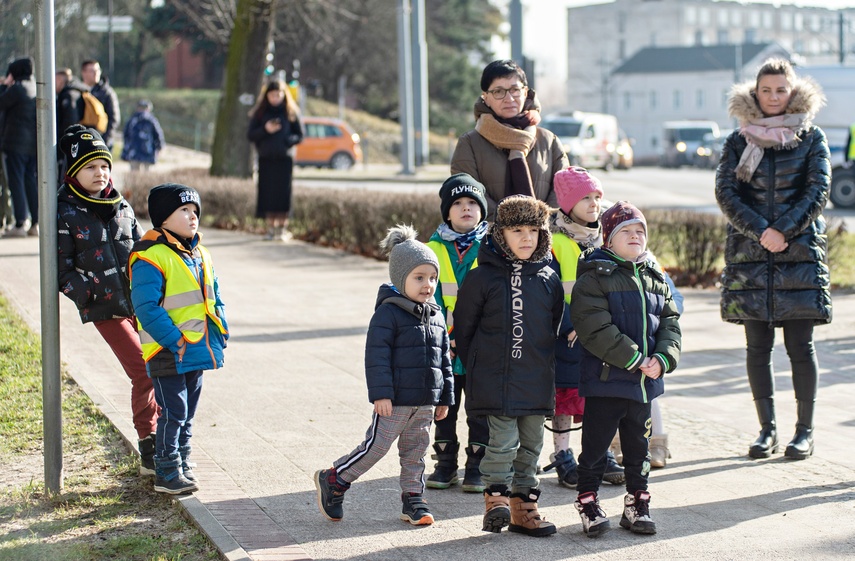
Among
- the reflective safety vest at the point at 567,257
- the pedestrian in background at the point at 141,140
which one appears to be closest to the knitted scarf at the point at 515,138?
the reflective safety vest at the point at 567,257

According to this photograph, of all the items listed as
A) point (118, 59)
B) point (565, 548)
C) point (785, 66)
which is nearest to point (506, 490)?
point (565, 548)

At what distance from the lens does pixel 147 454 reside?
5.73 meters

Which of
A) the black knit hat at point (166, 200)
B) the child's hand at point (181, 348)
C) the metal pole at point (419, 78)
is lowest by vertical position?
the child's hand at point (181, 348)

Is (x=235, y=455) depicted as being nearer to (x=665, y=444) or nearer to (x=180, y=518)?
(x=180, y=518)

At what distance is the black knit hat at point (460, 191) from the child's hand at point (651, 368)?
1.13m

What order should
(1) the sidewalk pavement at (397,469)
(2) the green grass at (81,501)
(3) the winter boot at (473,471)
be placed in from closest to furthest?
1. (2) the green grass at (81,501)
2. (1) the sidewalk pavement at (397,469)
3. (3) the winter boot at (473,471)

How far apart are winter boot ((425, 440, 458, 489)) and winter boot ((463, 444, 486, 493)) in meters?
0.07

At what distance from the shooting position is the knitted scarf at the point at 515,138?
6133 mm

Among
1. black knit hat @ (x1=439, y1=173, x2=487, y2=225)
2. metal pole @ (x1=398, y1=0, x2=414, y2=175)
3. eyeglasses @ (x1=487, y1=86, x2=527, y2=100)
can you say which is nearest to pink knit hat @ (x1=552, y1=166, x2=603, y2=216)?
black knit hat @ (x1=439, y1=173, x2=487, y2=225)

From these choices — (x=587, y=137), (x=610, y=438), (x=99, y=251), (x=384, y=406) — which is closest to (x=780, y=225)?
(x=610, y=438)

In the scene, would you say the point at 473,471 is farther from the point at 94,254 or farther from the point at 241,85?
the point at 241,85

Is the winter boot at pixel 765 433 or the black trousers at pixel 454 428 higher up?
the black trousers at pixel 454 428

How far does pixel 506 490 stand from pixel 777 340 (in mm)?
5302

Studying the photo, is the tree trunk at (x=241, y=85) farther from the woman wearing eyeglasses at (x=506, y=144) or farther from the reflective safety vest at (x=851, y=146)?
the woman wearing eyeglasses at (x=506, y=144)
